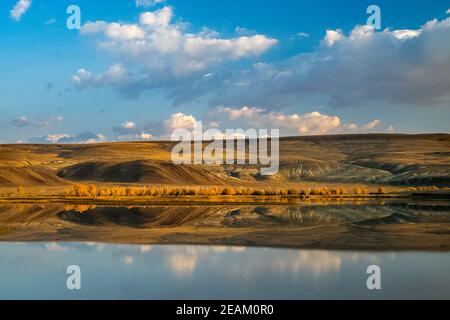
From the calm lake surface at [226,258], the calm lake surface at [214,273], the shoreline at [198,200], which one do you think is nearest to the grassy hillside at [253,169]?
the shoreline at [198,200]

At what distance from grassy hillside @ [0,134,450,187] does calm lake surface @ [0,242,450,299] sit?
54.0m

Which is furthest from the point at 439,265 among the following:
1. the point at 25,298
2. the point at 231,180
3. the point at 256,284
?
the point at 231,180

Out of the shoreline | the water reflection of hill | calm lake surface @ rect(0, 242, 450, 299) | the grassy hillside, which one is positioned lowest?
calm lake surface @ rect(0, 242, 450, 299)

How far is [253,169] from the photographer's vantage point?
90625 mm

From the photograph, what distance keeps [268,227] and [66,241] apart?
7.64 m

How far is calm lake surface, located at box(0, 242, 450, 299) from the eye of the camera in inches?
408

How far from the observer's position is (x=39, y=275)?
486 inches

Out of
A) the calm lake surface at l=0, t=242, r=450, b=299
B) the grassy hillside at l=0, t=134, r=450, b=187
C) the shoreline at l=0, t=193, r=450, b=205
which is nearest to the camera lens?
the calm lake surface at l=0, t=242, r=450, b=299

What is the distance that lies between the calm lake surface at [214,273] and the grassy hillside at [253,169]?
54.0m

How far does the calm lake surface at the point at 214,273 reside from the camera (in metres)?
10.4

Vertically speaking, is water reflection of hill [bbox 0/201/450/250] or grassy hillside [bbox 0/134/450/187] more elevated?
grassy hillside [bbox 0/134/450/187]

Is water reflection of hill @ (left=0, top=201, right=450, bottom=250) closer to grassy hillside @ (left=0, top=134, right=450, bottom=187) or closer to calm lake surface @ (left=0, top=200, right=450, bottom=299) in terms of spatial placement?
calm lake surface @ (left=0, top=200, right=450, bottom=299)

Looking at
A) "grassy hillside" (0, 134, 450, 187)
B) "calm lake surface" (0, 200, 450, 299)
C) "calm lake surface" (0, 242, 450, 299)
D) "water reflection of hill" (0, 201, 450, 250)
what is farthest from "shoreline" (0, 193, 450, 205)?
"grassy hillside" (0, 134, 450, 187)

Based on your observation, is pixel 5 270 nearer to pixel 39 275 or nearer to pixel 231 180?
pixel 39 275
